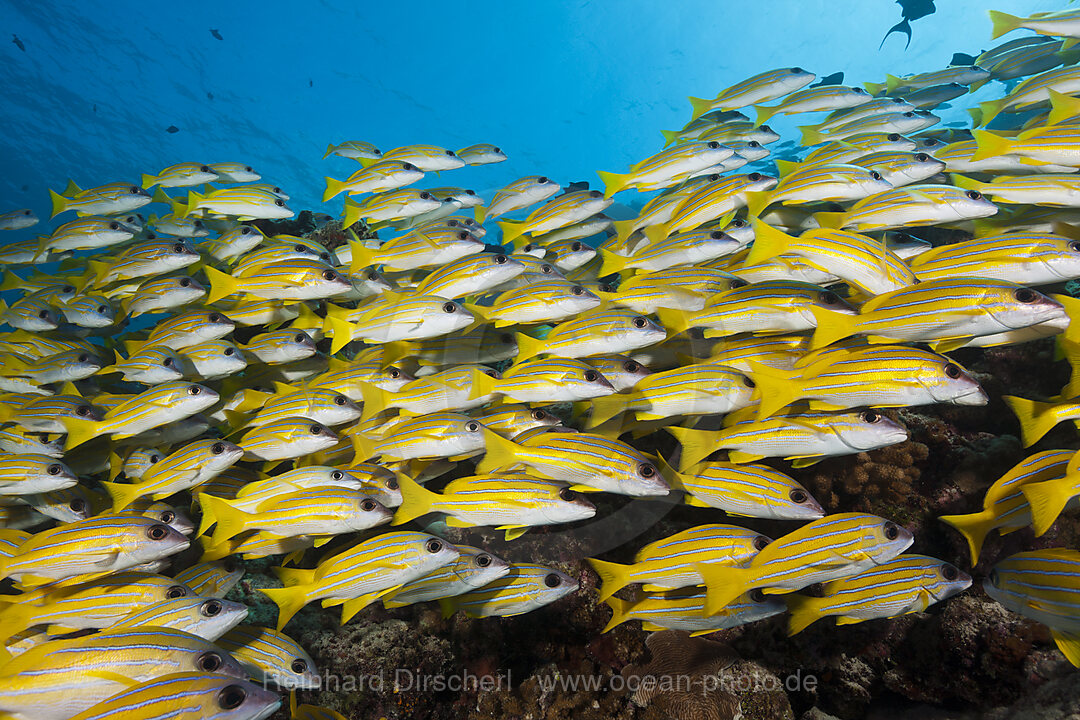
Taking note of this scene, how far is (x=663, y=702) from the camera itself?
3359mm

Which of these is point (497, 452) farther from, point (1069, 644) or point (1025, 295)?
point (1069, 644)

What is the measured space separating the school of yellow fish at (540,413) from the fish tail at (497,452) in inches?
0.7

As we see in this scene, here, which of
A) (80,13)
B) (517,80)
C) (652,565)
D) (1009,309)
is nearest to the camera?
(1009,309)

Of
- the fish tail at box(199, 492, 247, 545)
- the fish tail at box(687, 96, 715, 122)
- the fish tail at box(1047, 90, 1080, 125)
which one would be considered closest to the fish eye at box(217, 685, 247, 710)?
the fish tail at box(199, 492, 247, 545)

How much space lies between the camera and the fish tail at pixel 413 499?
9.25 ft

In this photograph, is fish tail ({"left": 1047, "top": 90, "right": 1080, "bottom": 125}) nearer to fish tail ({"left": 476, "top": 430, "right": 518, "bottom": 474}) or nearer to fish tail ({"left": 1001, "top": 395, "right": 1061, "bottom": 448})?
fish tail ({"left": 1001, "top": 395, "right": 1061, "bottom": 448})

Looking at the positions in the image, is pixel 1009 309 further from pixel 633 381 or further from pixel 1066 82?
pixel 1066 82

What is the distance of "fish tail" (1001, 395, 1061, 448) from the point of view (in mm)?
2477

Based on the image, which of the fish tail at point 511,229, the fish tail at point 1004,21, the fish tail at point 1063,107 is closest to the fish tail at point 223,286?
the fish tail at point 511,229

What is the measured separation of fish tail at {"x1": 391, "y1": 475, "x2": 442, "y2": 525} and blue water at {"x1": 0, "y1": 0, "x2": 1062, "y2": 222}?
121 ft

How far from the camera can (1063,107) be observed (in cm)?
332

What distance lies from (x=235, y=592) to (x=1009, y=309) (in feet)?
19.6

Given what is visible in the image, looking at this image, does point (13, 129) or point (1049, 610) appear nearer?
point (1049, 610)

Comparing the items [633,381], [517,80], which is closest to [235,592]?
[633,381]
